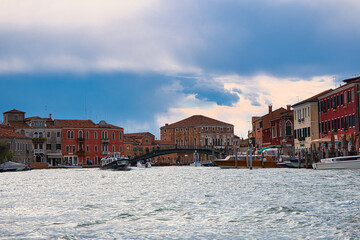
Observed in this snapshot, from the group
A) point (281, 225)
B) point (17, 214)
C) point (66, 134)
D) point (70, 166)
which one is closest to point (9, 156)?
point (70, 166)

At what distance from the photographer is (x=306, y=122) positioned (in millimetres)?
58469

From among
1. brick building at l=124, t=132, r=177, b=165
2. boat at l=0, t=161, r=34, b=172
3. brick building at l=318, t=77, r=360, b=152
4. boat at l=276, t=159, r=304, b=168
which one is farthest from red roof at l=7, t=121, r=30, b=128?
brick building at l=318, t=77, r=360, b=152

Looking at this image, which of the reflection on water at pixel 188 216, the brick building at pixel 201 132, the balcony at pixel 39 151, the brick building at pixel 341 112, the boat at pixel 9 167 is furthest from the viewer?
the brick building at pixel 201 132

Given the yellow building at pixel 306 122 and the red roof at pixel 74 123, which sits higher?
the red roof at pixel 74 123

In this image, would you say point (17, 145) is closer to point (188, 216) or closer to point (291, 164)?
point (291, 164)

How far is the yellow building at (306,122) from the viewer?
56812 millimetres

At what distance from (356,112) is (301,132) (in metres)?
14.5

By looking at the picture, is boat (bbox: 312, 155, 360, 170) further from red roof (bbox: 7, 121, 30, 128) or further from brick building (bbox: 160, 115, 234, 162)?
brick building (bbox: 160, 115, 234, 162)

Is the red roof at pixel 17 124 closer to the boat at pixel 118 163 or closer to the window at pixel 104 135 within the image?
the window at pixel 104 135

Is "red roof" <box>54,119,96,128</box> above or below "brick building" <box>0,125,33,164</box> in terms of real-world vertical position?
above

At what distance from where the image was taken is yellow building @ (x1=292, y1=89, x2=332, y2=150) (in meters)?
56.8

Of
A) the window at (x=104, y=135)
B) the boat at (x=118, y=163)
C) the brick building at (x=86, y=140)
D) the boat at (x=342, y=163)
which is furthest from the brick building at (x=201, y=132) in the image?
the boat at (x=342, y=163)

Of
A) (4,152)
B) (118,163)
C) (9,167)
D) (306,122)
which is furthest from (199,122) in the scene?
(9,167)

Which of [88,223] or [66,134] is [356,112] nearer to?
[88,223]
